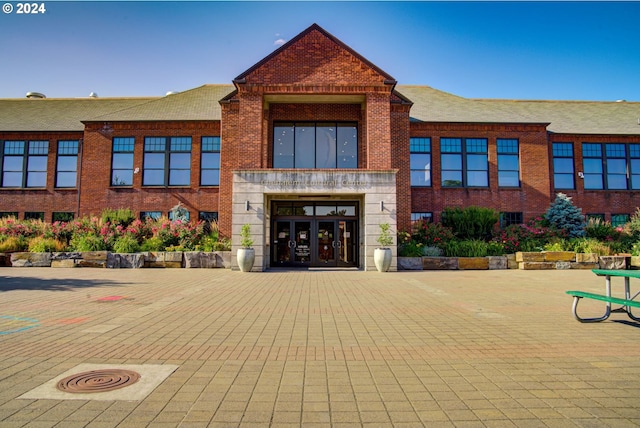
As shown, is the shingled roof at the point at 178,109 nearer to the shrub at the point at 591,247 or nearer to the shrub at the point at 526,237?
the shrub at the point at 526,237

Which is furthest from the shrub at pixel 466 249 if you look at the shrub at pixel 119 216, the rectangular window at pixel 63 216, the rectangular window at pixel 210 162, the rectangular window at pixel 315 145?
the rectangular window at pixel 63 216

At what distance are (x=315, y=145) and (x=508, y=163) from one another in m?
12.5

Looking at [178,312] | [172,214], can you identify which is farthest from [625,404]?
[172,214]

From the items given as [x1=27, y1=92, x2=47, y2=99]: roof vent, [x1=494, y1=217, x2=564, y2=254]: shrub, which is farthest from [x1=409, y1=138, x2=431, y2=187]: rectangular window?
[x1=27, y1=92, x2=47, y2=99]: roof vent

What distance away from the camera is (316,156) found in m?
20.8

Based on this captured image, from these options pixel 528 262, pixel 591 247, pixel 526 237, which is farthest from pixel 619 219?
pixel 528 262

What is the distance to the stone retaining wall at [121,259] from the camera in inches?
675

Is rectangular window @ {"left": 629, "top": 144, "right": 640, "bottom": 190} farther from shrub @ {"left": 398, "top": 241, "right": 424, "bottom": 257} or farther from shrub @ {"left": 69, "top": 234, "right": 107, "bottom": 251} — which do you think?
shrub @ {"left": 69, "top": 234, "right": 107, "bottom": 251}

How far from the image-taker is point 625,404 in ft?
11.8

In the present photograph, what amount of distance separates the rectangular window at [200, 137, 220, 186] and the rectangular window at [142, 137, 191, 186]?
0.88 meters

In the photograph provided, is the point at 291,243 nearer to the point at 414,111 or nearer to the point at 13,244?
the point at 414,111

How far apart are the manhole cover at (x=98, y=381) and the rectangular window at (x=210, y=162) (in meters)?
20.6

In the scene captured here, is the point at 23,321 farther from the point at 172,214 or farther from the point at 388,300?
the point at 172,214

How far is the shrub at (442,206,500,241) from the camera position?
20.5m
